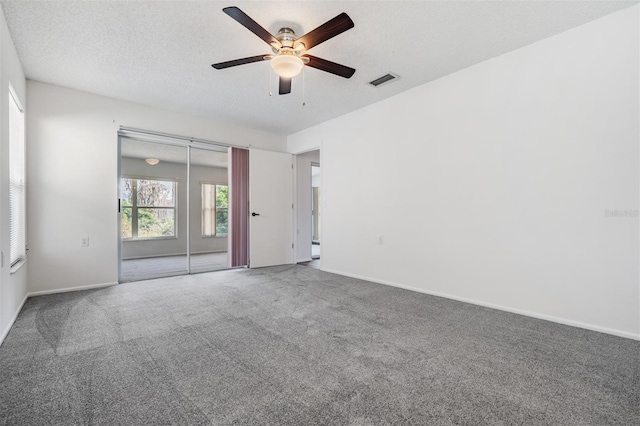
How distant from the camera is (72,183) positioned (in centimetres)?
386

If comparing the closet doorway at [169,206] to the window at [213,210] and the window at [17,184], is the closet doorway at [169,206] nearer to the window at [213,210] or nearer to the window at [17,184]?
the window at [213,210]

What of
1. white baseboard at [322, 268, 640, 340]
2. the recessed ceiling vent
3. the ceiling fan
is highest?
the recessed ceiling vent

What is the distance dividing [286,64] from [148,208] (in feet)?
20.1

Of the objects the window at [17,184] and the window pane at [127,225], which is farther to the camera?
the window pane at [127,225]

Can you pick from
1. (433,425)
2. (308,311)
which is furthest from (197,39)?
(433,425)

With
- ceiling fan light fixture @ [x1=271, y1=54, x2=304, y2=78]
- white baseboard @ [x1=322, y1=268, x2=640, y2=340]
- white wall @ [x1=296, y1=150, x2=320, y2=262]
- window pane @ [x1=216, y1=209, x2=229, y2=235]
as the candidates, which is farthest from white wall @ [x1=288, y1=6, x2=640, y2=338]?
window pane @ [x1=216, y1=209, x2=229, y2=235]

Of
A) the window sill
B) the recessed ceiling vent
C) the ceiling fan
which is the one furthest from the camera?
the recessed ceiling vent

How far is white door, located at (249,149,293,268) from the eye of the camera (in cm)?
546

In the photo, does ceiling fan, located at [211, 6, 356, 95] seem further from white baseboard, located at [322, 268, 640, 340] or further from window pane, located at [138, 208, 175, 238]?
window pane, located at [138, 208, 175, 238]

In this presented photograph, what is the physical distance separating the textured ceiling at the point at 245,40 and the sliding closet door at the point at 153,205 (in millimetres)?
3020

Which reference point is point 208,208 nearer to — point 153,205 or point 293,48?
point 153,205

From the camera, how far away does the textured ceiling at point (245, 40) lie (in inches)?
93.0

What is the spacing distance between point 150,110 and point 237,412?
4.52 metres

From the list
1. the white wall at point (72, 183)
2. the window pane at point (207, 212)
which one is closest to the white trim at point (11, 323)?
the white wall at point (72, 183)
